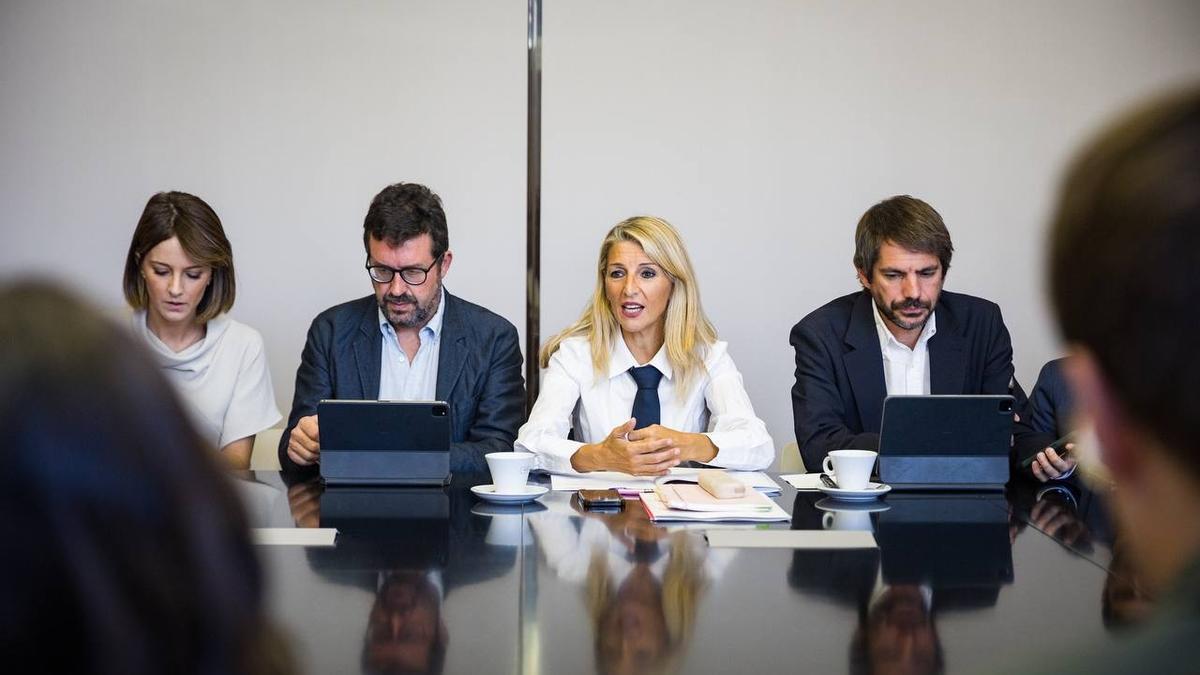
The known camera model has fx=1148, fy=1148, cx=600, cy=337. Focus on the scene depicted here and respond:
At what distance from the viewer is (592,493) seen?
2.66 metres

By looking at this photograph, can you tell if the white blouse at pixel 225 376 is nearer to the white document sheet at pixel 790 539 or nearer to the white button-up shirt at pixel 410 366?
the white button-up shirt at pixel 410 366

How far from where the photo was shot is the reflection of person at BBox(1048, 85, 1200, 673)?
2.12 feet

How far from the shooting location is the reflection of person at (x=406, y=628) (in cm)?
144

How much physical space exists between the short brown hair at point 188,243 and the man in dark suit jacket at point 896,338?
194cm

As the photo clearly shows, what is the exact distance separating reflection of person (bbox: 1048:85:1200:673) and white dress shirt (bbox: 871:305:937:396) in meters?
3.22

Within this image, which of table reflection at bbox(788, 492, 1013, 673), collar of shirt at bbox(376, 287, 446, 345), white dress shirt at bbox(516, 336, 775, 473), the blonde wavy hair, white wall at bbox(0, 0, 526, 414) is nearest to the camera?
table reflection at bbox(788, 492, 1013, 673)

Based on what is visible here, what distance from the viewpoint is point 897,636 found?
1575 millimetres

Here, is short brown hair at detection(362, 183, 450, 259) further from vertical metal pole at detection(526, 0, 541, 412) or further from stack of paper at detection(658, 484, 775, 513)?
stack of paper at detection(658, 484, 775, 513)

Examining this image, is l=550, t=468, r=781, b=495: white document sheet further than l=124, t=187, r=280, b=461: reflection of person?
No

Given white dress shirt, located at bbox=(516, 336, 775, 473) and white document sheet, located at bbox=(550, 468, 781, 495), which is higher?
white dress shirt, located at bbox=(516, 336, 775, 473)

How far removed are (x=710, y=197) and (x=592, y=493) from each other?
272 centimetres

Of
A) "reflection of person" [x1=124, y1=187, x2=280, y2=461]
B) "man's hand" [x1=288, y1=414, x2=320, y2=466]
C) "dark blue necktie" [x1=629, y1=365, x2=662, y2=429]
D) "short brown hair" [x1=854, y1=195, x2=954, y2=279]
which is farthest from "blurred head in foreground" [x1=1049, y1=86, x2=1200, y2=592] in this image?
"reflection of person" [x1=124, y1=187, x2=280, y2=461]

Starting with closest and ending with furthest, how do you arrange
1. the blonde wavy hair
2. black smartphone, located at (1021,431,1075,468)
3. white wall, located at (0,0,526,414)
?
black smartphone, located at (1021,431,1075,468), the blonde wavy hair, white wall, located at (0,0,526,414)

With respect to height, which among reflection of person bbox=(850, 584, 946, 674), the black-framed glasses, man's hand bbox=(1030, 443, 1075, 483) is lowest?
reflection of person bbox=(850, 584, 946, 674)
